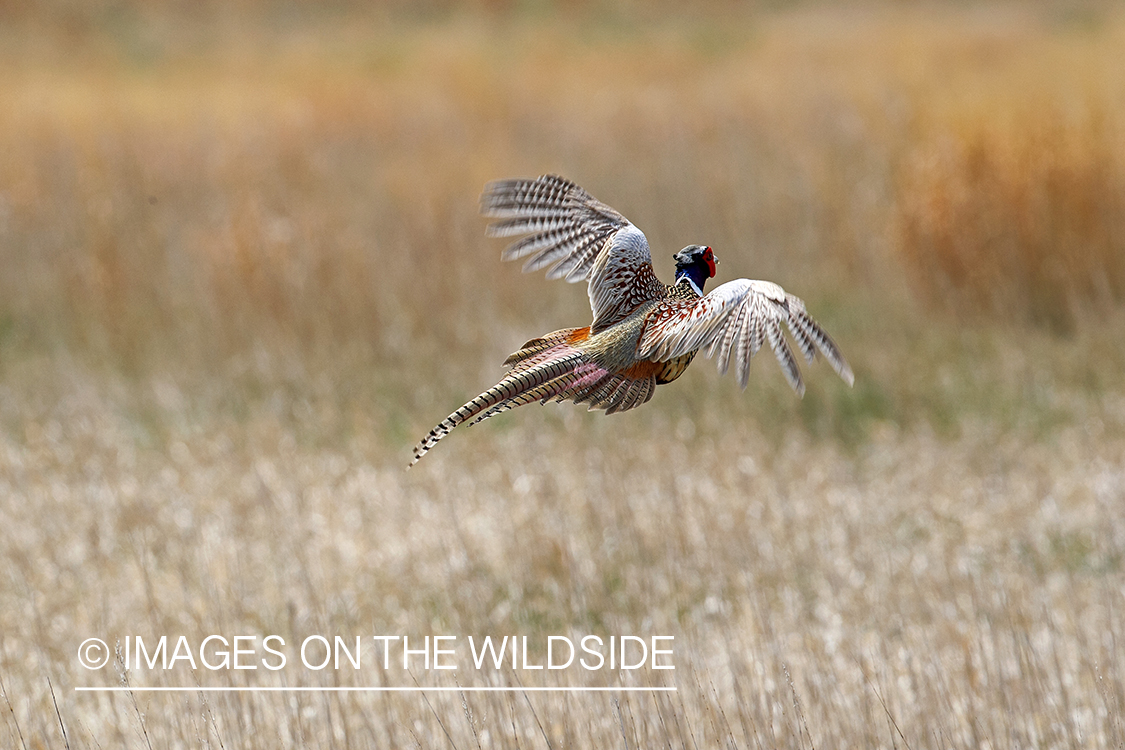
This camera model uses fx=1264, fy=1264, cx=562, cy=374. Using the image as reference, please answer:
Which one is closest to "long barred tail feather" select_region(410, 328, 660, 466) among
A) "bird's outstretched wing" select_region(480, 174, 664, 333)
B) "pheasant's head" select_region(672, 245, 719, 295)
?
"pheasant's head" select_region(672, 245, 719, 295)

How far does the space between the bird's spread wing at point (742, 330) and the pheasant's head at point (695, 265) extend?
0.31ft

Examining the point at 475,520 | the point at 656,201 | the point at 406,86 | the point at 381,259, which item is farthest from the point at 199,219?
the point at 475,520

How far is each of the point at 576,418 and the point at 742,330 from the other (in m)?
7.44

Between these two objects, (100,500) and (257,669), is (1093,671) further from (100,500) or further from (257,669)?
(100,500)

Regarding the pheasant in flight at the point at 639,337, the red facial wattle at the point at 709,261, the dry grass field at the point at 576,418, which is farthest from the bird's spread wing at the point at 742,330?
the dry grass field at the point at 576,418

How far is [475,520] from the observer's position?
8477 mm

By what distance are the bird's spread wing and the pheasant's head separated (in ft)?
0.31

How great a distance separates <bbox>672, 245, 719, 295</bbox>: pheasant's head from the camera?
8.00ft

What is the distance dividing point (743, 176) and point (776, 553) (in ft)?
19.1

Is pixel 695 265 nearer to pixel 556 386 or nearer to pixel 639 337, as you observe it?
pixel 639 337

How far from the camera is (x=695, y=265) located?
96.7 inches

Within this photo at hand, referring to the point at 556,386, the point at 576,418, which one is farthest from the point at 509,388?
the point at 576,418

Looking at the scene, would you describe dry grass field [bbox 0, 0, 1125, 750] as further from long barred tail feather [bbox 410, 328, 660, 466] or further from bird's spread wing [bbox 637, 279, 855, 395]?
bird's spread wing [bbox 637, 279, 855, 395]

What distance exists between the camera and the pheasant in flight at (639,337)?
7.07ft
